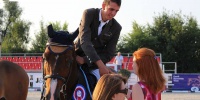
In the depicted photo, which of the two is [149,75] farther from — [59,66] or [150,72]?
[59,66]

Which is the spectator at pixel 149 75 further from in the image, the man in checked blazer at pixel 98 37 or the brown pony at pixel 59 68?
the man in checked blazer at pixel 98 37

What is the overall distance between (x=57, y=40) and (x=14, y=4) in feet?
273

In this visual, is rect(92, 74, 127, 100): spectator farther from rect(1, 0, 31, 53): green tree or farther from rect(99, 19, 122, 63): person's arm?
rect(1, 0, 31, 53): green tree

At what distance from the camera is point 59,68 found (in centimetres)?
580

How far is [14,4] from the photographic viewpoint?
8744cm

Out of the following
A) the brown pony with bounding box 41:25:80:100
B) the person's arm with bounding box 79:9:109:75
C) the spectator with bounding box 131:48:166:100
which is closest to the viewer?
the spectator with bounding box 131:48:166:100

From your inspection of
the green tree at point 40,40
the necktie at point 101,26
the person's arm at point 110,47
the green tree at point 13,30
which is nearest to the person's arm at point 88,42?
the necktie at point 101,26

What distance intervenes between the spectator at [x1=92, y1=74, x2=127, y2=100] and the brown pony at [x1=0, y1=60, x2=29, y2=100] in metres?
6.30

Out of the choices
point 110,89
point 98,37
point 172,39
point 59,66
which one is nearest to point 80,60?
point 98,37

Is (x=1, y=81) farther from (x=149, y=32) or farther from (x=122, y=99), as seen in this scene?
(x=149, y=32)

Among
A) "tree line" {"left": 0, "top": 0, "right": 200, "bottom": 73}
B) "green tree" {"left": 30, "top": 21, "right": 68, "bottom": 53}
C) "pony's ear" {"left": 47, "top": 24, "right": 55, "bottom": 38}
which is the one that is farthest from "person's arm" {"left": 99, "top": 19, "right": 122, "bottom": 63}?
"green tree" {"left": 30, "top": 21, "right": 68, "bottom": 53}

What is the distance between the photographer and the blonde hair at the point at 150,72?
520 centimetres

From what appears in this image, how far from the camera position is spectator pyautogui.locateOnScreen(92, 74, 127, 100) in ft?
13.2

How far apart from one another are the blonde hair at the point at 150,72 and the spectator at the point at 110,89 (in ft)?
3.35
